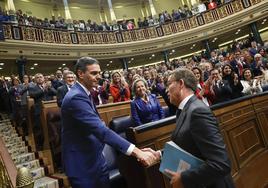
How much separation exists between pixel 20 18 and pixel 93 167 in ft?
35.2

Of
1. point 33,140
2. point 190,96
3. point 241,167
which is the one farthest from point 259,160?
point 33,140

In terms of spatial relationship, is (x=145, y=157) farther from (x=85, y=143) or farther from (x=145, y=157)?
(x=85, y=143)

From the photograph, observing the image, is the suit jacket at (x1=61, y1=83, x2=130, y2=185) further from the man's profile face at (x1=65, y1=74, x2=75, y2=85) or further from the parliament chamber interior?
the man's profile face at (x1=65, y1=74, x2=75, y2=85)

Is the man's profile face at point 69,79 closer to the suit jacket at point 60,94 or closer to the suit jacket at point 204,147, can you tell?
the suit jacket at point 60,94

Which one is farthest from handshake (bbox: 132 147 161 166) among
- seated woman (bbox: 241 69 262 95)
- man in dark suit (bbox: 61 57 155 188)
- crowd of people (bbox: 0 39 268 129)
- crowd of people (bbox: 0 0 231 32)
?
crowd of people (bbox: 0 0 231 32)

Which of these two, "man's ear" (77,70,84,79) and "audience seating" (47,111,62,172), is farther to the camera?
"audience seating" (47,111,62,172)

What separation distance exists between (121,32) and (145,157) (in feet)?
42.5

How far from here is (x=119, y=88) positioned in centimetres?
460

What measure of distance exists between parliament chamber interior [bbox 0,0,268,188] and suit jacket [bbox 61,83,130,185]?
0.10 meters

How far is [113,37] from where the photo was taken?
44.5 ft

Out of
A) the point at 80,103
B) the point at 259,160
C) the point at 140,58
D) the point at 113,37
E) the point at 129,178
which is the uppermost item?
the point at 113,37

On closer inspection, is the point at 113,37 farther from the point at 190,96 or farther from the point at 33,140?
the point at 190,96

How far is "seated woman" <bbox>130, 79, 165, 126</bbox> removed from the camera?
2965 millimetres

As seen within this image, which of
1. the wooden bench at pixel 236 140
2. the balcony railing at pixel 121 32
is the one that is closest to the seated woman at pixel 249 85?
the wooden bench at pixel 236 140
